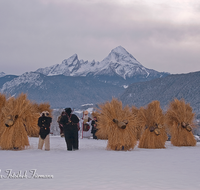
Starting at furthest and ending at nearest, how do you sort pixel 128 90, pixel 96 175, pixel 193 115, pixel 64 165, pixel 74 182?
pixel 128 90 → pixel 193 115 → pixel 64 165 → pixel 96 175 → pixel 74 182

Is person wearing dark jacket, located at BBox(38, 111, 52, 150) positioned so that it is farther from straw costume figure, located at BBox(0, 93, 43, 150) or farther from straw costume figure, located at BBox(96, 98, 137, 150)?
straw costume figure, located at BBox(96, 98, 137, 150)

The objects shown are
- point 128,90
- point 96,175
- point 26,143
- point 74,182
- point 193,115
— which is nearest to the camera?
point 74,182

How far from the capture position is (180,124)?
40.1ft

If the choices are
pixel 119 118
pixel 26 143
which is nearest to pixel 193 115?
pixel 119 118

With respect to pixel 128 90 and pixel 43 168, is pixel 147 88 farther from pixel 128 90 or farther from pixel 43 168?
pixel 43 168

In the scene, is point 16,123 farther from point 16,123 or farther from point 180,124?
point 180,124

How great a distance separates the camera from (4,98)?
11422mm

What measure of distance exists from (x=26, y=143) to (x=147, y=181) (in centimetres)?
536

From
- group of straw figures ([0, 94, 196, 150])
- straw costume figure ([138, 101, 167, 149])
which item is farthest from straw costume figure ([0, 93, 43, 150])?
straw costume figure ([138, 101, 167, 149])

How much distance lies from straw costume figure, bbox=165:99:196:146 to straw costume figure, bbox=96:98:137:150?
9.12ft

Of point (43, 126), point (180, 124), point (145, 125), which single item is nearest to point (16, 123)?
point (43, 126)

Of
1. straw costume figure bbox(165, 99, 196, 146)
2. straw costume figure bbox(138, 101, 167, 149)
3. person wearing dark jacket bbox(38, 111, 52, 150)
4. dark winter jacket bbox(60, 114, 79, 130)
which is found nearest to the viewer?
person wearing dark jacket bbox(38, 111, 52, 150)

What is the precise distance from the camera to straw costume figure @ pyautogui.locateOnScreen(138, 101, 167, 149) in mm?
11070

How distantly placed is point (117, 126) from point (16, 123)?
310cm
